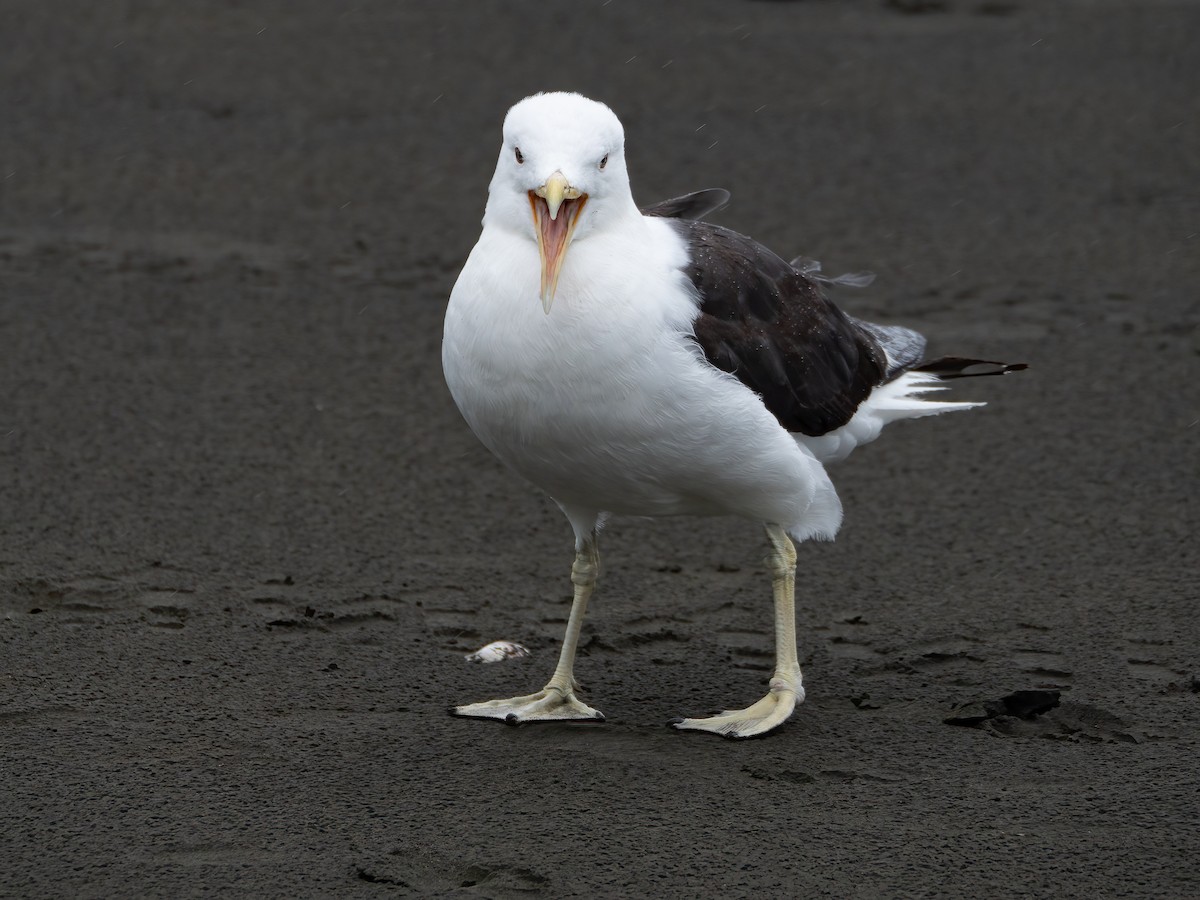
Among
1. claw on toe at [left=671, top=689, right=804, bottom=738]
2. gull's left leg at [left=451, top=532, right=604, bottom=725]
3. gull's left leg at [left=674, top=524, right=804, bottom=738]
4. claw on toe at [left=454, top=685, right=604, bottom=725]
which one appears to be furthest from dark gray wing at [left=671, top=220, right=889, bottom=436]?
claw on toe at [left=454, top=685, right=604, bottom=725]

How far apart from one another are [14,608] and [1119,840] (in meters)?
3.47

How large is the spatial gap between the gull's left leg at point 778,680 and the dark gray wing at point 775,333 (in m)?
0.37

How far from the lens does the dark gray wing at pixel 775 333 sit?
478 centimetres

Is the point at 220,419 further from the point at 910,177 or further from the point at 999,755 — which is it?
the point at 910,177

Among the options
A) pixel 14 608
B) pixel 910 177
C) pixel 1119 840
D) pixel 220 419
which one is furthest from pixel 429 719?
pixel 910 177

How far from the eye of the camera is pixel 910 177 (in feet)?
34.8

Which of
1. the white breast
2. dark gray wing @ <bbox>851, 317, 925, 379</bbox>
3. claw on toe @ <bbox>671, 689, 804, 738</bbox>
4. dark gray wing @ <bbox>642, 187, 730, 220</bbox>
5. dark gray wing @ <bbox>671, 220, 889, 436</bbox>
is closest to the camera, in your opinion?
the white breast

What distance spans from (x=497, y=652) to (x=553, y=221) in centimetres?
164

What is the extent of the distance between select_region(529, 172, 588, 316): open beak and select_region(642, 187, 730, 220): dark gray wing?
3.25 feet

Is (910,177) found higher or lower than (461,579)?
higher

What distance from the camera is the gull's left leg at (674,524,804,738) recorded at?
195 inches

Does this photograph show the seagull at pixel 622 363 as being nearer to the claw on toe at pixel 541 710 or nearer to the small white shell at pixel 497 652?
the claw on toe at pixel 541 710

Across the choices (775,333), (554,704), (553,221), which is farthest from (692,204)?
(554,704)

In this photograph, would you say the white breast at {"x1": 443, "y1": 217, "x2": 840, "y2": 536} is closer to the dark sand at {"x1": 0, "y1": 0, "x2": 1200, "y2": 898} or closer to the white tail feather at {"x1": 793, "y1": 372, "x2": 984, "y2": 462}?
the white tail feather at {"x1": 793, "y1": 372, "x2": 984, "y2": 462}
